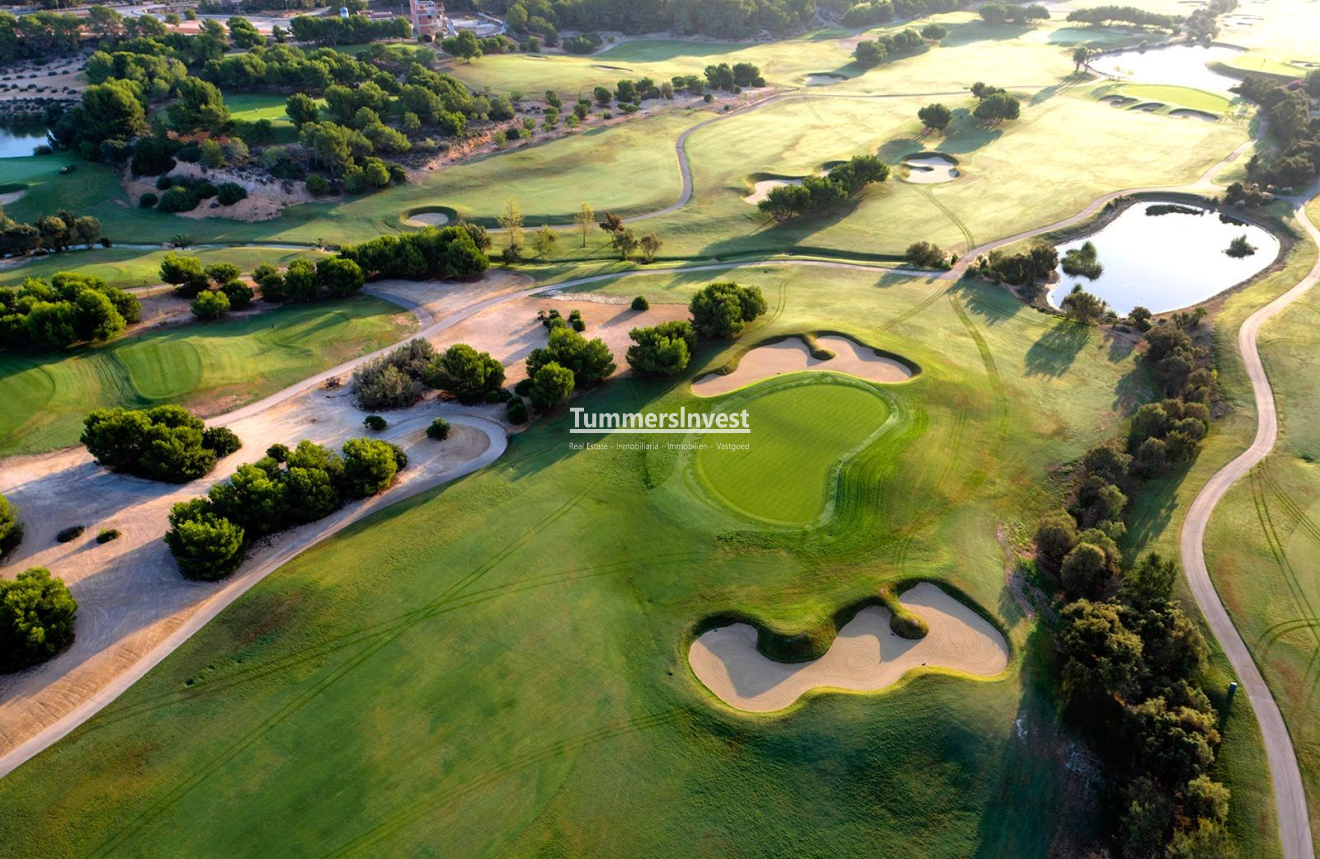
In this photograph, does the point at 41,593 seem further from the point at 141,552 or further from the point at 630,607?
the point at 630,607

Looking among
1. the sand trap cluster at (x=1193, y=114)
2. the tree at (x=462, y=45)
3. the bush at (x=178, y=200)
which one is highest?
the tree at (x=462, y=45)

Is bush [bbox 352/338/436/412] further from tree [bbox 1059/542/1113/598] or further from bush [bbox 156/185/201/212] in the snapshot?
bush [bbox 156/185/201/212]

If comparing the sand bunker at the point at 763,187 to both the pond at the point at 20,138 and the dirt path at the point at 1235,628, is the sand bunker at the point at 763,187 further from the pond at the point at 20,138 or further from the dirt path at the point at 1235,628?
the pond at the point at 20,138

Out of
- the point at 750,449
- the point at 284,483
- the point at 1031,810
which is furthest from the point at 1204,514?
the point at 284,483

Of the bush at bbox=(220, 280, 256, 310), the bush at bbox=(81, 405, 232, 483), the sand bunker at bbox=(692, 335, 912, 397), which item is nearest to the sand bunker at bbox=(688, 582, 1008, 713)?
the sand bunker at bbox=(692, 335, 912, 397)

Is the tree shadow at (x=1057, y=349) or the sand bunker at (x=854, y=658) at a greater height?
the tree shadow at (x=1057, y=349)

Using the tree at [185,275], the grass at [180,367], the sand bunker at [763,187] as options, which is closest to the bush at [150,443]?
the grass at [180,367]

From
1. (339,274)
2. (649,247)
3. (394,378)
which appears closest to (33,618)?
(394,378)
